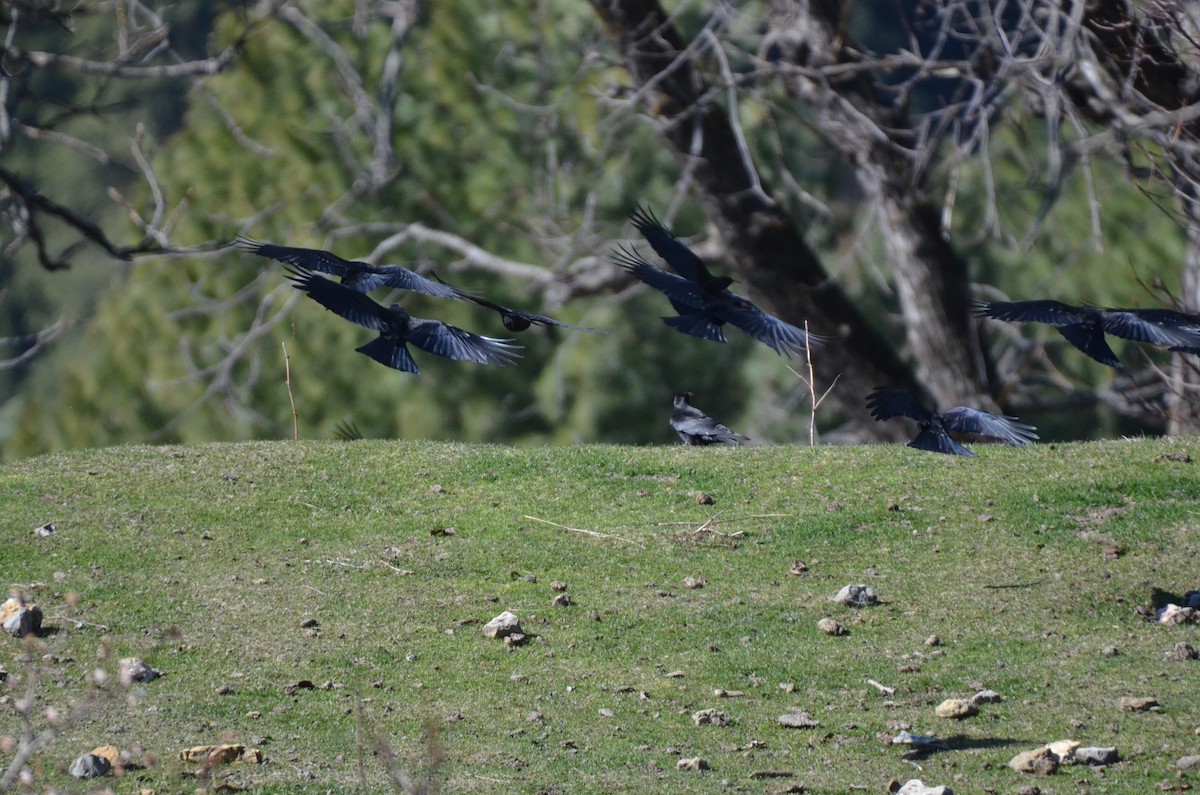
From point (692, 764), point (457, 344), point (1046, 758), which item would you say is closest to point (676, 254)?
point (457, 344)

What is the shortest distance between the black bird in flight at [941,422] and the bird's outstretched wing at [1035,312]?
33 cm

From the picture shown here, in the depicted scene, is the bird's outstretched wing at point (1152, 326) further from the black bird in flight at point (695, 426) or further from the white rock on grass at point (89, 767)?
the black bird in flight at point (695, 426)

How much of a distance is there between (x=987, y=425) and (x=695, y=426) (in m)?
4.18

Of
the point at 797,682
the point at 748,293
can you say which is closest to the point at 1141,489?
the point at 797,682

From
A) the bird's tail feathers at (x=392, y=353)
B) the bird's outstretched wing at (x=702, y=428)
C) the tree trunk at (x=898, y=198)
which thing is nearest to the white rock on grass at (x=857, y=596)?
the bird's outstretched wing at (x=702, y=428)

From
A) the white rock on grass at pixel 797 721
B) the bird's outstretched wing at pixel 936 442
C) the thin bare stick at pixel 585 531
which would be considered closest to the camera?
the bird's outstretched wing at pixel 936 442

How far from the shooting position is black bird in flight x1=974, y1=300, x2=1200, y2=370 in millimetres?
4668

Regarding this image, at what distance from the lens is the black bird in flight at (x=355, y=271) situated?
4246 mm

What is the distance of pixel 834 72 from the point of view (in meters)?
12.2

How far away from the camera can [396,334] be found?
14.2 ft

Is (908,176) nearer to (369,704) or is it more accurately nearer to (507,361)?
(369,704)

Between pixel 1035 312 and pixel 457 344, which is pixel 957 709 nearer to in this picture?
pixel 1035 312

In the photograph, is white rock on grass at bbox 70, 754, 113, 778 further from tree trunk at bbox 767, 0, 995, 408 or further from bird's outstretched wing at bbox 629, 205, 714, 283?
tree trunk at bbox 767, 0, 995, 408

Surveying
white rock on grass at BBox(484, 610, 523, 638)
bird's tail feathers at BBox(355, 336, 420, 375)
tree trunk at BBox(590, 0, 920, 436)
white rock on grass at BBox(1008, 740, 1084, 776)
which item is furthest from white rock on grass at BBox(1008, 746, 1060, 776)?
tree trunk at BBox(590, 0, 920, 436)
